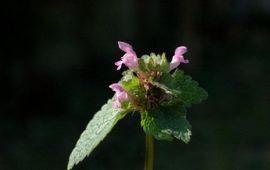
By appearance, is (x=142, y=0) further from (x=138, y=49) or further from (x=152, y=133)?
(x=152, y=133)

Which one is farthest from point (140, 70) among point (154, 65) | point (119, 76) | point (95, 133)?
point (119, 76)

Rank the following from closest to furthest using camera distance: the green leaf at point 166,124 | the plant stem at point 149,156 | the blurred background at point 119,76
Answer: the plant stem at point 149,156
the green leaf at point 166,124
the blurred background at point 119,76

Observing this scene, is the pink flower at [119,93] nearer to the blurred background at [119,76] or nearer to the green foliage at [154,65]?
the green foliage at [154,65]

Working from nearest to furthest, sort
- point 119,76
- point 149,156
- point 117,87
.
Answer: point 149,156 → point 117,87 → point 119,76

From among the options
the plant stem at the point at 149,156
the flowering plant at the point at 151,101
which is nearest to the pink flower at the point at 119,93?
the flowering plant at the point at 151,101

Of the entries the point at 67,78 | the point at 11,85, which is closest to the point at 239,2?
the point at 67,78

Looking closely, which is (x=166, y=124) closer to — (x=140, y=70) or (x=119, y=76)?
(x=140, y=70)
